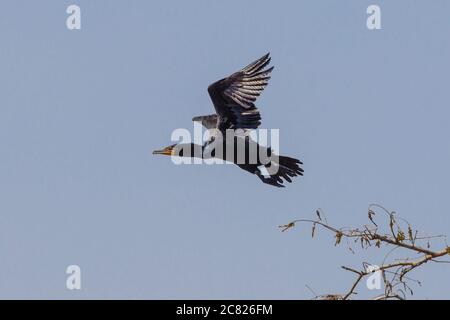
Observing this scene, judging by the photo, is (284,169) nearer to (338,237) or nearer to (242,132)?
(242,132)

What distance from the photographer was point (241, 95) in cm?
1221

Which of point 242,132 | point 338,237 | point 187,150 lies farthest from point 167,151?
point 338,237

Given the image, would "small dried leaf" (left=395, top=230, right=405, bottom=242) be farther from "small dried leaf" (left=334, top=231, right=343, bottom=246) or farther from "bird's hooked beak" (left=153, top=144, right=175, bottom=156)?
Answer: "bird's hooked beak" (left=153, top=144, right=175, bottom=156)

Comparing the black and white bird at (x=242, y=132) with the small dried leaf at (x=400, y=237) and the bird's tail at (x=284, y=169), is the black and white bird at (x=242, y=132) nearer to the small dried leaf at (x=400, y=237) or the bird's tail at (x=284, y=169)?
the bird's tail at (x=284, y=169)

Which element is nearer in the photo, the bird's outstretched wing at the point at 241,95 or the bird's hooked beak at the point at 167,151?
the bird's outstretched wing at the point at 241,95

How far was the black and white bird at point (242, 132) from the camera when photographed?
12.0 metres

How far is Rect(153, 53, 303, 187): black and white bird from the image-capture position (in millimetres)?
12047

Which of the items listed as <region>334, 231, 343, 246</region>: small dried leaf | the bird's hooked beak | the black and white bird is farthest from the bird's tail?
<region>334, 231, 343, 246</region>: small dried leaf

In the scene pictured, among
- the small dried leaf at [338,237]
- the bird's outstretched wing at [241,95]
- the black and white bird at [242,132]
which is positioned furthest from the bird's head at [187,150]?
the small dried leaf at [338,237]

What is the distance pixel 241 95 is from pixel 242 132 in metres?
0.61
